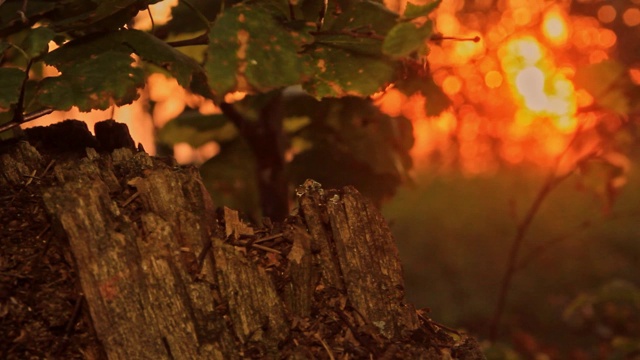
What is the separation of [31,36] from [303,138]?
186 centimetres

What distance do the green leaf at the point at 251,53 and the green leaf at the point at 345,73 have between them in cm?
15

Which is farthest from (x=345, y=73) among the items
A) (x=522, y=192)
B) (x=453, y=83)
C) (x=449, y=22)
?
(x=522, y=192)

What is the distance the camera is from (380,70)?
2047mm

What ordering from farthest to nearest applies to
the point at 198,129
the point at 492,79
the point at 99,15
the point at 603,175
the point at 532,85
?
the point at 492,79, the point at 532,85, the point at 603,175, the point at 198,129, the point at 99,15

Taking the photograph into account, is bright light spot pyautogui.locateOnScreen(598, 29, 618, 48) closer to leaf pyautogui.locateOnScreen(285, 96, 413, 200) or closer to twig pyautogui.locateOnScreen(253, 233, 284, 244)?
leaf pyautogui.locateOnScreen(285, 96, 413, 200)

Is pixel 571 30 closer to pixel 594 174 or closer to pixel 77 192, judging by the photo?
pixel 594 174

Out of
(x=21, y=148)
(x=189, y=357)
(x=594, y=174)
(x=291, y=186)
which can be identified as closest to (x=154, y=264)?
(x=189, y=357)

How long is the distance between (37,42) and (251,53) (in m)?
0.52

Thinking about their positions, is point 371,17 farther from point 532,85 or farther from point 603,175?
point 532,85

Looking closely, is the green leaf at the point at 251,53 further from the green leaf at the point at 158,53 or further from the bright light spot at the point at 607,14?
the bright light spot at the point at 607,14

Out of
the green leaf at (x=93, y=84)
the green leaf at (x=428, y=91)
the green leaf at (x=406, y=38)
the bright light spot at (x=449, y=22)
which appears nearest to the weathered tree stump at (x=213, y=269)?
the green leaf at (x=93, y=84)

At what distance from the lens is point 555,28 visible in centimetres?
709

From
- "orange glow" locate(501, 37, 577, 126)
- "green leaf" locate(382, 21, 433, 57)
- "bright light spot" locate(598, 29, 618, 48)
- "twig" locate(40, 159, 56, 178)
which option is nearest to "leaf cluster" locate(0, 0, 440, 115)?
"green leaf" locate(382, 21, 433, 57)

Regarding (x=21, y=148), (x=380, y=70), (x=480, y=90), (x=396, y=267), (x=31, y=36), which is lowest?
(x=480, y=90)
